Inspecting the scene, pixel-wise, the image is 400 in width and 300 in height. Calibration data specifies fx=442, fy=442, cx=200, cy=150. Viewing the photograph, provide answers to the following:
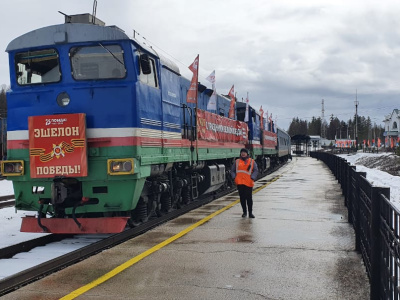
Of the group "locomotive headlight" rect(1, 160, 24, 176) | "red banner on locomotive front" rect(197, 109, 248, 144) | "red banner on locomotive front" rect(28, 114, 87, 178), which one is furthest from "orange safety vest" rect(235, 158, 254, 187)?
"locomotive headlight" rect(1, 160, 24, 176)

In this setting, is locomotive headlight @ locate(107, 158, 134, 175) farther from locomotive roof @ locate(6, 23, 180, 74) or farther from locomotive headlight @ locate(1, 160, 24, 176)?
locomotive roof @ locate(6, 23, 180, 74)

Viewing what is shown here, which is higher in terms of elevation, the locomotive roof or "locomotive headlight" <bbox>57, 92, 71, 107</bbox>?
the locomotive roof

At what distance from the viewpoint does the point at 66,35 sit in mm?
7793

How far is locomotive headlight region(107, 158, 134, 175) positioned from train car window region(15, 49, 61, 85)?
6.45 ft

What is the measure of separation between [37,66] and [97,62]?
118 cm

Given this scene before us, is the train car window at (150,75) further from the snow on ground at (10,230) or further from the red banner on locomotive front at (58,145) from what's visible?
the snow on ground at (10,230)

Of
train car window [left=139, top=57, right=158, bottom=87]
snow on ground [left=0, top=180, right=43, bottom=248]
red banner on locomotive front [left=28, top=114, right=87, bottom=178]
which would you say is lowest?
snow on ground [left=0, top=180, right=43, bottom=248]

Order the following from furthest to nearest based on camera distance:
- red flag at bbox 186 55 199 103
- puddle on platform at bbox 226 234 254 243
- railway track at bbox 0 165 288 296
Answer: red flag at bbox 186 55 199 103 → puddle on platform at bbox 226 234 254 243 → railway track at bbox 0 165 288 296

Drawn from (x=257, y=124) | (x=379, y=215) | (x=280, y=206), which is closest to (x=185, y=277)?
(x=379, y=215)

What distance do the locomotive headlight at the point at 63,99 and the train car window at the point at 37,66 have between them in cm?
42

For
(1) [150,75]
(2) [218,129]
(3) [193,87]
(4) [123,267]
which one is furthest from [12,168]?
(2) [218,129]

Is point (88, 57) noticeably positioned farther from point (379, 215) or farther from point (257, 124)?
point (257, 124)

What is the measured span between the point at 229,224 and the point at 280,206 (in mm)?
3188

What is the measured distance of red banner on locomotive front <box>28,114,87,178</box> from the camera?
24.0 feet
